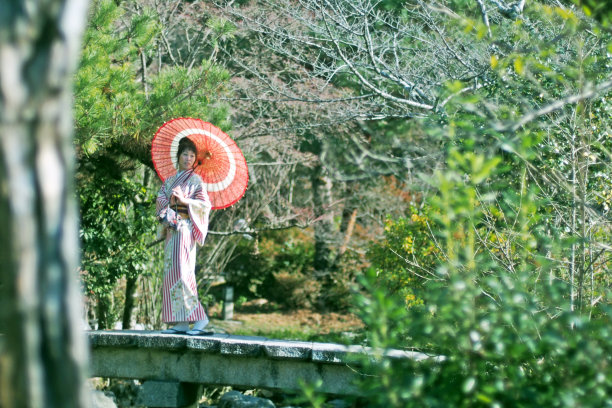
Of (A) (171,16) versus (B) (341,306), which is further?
(B) (341,306)

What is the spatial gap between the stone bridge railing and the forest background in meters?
0.67

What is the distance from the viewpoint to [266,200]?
10.2m

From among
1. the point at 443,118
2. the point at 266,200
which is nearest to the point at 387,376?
the point at 443,118

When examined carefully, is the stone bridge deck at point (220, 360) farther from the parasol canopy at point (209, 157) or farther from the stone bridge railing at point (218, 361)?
the parasol canopy at point (209, 157)

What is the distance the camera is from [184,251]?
19.1 ft

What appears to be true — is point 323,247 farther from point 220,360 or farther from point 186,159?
point 220,360

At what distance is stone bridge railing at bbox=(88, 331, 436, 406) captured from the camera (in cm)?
503

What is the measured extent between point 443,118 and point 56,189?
4601 mm

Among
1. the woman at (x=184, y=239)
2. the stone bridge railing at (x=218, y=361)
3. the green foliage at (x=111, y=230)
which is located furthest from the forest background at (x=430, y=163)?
the woman at (x=184, y=239)

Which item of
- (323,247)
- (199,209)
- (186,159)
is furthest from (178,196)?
(323,247)

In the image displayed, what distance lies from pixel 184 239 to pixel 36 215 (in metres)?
4.44

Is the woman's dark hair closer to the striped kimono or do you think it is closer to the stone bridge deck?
the striped kimono

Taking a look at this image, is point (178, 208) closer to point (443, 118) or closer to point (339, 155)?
point (443, 118)

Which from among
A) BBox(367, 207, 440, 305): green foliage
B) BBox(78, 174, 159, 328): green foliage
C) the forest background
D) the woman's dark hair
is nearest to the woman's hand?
the woman's dark hair
